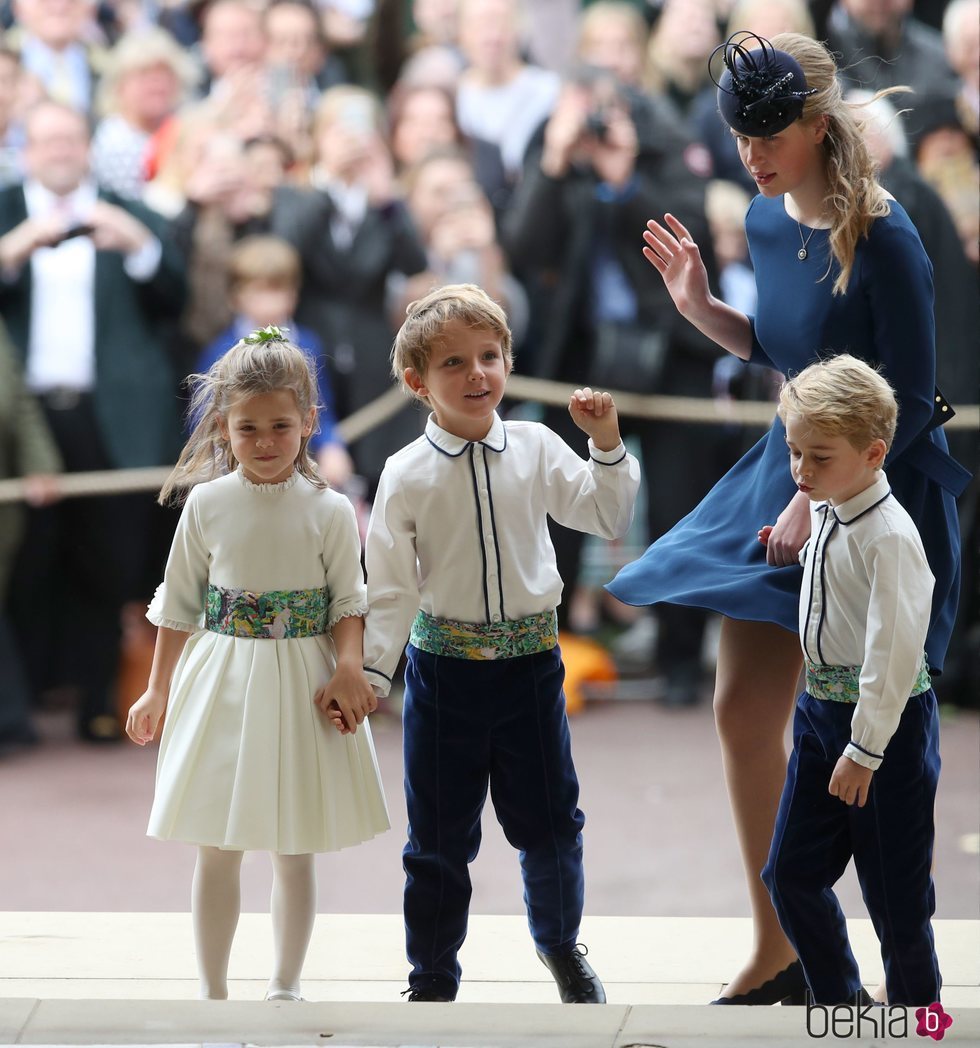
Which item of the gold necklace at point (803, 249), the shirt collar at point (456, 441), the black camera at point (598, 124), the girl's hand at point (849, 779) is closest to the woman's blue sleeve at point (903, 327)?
the gold necklace at point (803, 249)

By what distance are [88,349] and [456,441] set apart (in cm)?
340

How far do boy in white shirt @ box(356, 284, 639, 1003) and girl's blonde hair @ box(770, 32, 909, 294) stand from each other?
400 millimetres

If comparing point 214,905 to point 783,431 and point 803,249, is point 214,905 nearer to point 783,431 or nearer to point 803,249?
point 783,431

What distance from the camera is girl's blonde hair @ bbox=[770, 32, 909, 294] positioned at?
7.48 feet

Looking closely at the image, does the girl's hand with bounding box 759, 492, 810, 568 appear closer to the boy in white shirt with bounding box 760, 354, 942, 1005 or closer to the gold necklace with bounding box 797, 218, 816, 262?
the boy in white shirt with bounding box 760, 354, 942, 1005

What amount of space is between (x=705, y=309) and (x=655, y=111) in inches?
139

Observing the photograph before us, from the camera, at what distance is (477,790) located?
2414mm

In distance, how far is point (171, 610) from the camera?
2.40 metres

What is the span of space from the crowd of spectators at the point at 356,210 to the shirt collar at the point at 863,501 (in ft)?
11.1

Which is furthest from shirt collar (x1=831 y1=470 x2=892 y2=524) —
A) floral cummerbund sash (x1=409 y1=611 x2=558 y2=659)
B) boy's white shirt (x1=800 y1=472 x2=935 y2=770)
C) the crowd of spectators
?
the crowd of spectators

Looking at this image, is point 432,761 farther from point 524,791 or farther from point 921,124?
point 921,124

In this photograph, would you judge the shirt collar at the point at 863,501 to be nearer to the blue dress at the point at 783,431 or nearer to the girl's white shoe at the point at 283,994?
the blue dress at the point at 783,431

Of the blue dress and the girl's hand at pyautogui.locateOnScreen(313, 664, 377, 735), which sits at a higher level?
the blue dress

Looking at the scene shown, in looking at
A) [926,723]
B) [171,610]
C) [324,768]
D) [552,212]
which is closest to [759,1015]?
[926,723]
